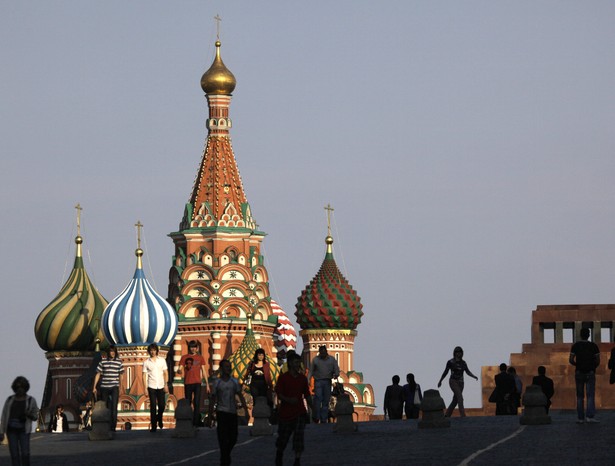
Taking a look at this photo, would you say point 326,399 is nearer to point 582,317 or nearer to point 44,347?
point 582,317

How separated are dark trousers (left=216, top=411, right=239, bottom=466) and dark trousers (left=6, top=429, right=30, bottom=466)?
2.64m

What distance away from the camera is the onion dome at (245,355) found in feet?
337

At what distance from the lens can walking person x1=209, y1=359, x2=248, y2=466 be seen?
99.9 feet

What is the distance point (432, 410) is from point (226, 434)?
24.6 feet

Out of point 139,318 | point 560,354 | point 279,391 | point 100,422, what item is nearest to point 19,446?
point 279,391

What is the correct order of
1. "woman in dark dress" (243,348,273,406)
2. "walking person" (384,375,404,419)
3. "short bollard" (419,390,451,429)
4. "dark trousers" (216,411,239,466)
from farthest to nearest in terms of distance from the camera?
"walking person" (384,375,404,419) < "woman in dark dress" (243,348,273,406) < "short bollard" (419,390,451,429) < "dark trousers" (216,411,239,466)

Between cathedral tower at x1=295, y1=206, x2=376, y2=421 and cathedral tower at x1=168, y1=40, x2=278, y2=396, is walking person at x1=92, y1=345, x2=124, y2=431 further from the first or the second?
cathedral tower at x1=295, y1=206, x2=376, y2=421

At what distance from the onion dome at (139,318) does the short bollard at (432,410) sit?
226 ft

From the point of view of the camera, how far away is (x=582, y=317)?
196 ft

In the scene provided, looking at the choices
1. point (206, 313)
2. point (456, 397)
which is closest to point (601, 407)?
point (456, 397)

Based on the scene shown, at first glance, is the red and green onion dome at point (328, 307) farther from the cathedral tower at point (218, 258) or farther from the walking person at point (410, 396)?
the walking person at point (410, 396)

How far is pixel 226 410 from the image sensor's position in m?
31.2

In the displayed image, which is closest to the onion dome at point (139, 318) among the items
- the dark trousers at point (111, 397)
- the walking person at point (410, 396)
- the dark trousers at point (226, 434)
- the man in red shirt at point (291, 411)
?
the walking person at point (410, 396)

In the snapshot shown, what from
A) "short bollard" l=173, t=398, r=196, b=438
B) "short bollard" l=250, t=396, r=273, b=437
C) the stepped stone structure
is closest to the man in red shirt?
"short bollard" l=250, t=396, r=273, b=437
